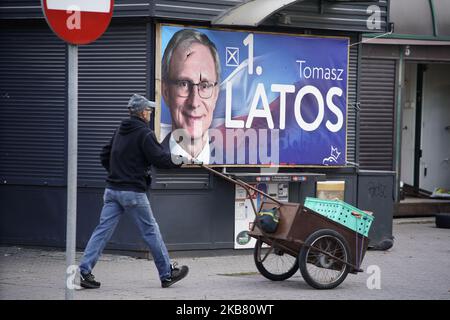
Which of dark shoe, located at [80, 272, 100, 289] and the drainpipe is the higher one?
the drainpipe

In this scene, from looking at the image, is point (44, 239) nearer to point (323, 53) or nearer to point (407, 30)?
point (323, 53)

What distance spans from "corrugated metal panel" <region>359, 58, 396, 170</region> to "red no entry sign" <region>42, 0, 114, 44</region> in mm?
9361

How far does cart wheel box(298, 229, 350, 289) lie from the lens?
30.8 feet

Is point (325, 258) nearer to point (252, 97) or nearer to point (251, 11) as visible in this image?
point (252, 97)

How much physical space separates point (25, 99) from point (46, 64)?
549mm

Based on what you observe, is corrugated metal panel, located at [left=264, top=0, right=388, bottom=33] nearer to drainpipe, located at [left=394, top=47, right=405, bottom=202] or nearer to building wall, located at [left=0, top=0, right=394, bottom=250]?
building wall, located at [left=0, top=0, right=394, bottom=250]

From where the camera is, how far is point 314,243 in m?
9.49

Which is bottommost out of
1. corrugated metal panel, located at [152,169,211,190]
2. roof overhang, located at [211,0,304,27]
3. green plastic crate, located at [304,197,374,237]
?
green plastic crate, located at [304,197,374,237]

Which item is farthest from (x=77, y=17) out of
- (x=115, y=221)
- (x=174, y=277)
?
(x=174, y=277)

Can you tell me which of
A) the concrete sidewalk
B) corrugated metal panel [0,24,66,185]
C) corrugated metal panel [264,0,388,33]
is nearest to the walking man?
the concrete sidewalk

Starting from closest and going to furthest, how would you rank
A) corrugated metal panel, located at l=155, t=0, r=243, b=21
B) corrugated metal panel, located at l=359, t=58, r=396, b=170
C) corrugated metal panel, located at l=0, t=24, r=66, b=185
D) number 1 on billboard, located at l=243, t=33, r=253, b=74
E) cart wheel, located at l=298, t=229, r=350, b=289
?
cart wheel, located at l=298, t=229, r=350, b=289 → corrugated metal panel, located at l=155, t=0, r=243, b=21 → corrugated metal panel, located at l=0, t=24, r=66, b=185 → number 1 on billboard, located at l=243, t=33, r=253, b=74 → corrugated metal panel, located at l=359, t=58, r=396, b=170

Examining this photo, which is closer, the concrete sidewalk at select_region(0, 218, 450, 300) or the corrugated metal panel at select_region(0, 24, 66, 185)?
the concrete sidewalk at select_region(0, 218, 450, 300)

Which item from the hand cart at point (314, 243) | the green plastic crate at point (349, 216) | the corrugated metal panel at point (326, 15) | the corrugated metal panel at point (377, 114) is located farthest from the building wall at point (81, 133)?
the corrugated metal panel at point (377, 114)

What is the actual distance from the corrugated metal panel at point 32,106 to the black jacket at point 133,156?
8.98 ft
